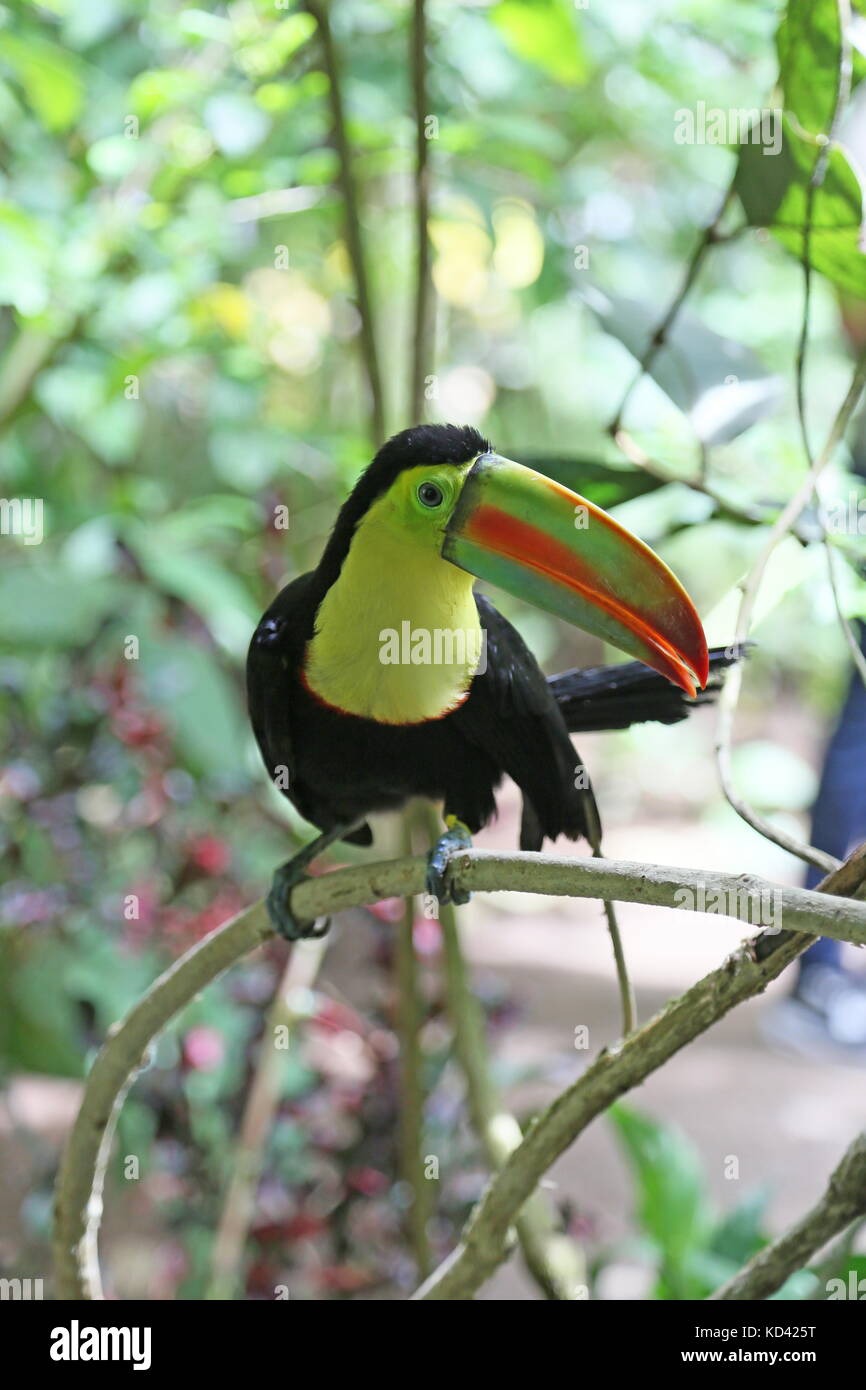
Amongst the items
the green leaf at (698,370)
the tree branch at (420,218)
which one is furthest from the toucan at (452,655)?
the tree branch at (420,218)

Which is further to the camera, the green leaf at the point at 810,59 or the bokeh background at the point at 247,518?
the bokeh background at the point at 247,518

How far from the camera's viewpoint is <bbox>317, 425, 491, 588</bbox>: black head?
0.90 metres

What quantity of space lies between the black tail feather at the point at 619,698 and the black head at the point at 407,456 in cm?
26

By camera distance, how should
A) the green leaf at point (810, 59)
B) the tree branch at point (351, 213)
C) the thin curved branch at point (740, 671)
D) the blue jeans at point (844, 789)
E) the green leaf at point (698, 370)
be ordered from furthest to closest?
the blue jeans at point (844, 789) < the tree branch at point (351, 213) < the green leaf at point (698, 370) < the green leaf at point (810, 59) < the thin curved branch at point (740, 671)

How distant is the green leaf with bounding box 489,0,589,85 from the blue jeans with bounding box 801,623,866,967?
1101mm

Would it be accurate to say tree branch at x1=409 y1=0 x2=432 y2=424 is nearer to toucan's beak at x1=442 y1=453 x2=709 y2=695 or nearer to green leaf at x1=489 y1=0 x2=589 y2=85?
green leaf at x1=489 y1=0 x2=589 y2=85

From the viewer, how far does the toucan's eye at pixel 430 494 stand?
2.94 feet

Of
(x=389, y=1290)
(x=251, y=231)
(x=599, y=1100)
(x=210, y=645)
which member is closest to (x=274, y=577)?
(x=210, y=645)

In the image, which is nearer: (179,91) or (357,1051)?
(179,91)

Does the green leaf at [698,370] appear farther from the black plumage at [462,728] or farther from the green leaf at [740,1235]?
the green leaf at [740,1235]

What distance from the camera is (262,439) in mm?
1991

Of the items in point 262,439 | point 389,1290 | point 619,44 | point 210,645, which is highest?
point 619,44

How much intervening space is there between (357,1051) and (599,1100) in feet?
3.29

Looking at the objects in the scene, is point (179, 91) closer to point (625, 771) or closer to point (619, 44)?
point (619, 44)
